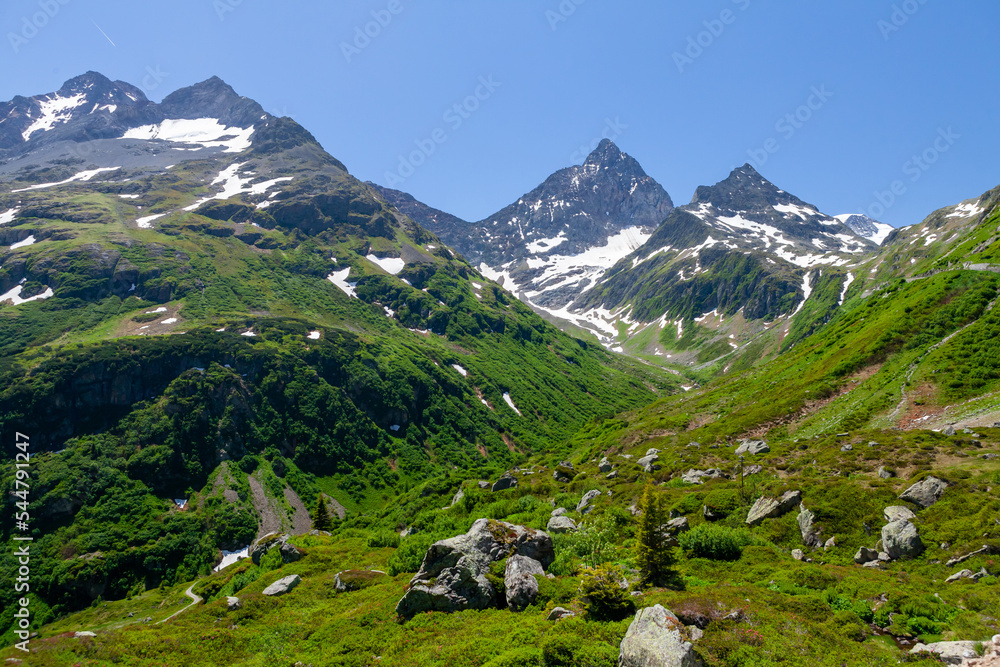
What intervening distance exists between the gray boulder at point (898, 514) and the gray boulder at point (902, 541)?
94 centimetres

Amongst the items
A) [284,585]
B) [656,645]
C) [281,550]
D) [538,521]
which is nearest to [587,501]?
[538,521]

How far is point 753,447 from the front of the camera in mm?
46281

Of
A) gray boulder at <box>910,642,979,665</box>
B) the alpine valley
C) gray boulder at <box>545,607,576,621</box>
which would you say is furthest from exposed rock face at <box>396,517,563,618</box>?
gray boulder at <box>910,642,979,665</box>

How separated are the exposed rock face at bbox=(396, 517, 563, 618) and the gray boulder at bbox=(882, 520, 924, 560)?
1692cm

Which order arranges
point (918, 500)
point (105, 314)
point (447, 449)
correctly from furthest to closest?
point (105, 314), point (447, 449), point (918, 500)

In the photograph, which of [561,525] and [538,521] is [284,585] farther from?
[561,525]

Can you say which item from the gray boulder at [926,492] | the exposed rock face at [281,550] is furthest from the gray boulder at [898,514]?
the exposed rock face at [281,550]

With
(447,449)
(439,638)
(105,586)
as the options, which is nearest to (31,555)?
(105,586)

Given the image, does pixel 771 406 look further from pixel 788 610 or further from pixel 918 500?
pixel 788 610

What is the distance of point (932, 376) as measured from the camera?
144 ft

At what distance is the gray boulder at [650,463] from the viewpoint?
1921 inches

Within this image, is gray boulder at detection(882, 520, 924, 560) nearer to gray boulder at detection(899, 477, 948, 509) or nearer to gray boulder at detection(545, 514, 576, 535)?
gray boulder at detection(899, 477, 948, 509)

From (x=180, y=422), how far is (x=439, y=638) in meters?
132

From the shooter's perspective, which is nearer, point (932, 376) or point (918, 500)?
point (918, 500)
